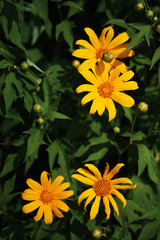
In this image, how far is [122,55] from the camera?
2.71m

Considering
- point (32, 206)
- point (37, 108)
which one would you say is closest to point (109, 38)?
point (37, 108)

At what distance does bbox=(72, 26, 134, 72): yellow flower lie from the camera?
2.67 m

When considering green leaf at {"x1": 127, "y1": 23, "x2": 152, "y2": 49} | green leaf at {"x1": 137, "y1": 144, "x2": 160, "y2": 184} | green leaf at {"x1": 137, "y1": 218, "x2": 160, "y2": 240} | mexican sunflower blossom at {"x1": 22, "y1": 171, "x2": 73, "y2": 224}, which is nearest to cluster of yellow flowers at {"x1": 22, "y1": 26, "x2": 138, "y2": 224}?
mexican sunflower blossom at {"x1": 22, "y1": 171, "x2": 73, "y2": 224}

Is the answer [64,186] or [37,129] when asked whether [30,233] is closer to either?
[64,186]

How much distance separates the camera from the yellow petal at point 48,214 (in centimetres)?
245

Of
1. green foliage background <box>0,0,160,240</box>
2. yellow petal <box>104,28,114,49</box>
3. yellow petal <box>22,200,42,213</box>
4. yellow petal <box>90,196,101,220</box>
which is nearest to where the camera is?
yellow petal <box>90,196,101,220</box>

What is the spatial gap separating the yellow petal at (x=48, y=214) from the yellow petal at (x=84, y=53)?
1.38 meters

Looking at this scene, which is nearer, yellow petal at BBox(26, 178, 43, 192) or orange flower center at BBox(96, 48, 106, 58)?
yellow petal at BBox(26, 178, 43, 192)

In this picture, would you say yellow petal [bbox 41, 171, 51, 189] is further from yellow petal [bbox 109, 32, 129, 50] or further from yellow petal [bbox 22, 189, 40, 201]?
yellow petal [bbox 109, 32, 129, 50]

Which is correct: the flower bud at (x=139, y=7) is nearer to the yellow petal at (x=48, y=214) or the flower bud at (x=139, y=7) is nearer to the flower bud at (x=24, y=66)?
the flower bud at (x=24, y=66)

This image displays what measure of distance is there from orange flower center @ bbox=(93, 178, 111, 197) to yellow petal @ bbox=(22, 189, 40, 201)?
520mm

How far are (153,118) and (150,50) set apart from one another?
74cm

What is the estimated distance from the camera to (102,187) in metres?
2.50

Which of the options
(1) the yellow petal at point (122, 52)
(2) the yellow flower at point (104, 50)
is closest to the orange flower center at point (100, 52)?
(2) the yellow flower at point (104, 50)
